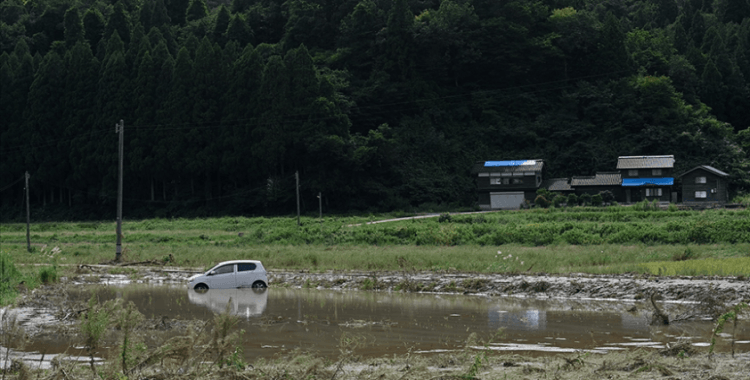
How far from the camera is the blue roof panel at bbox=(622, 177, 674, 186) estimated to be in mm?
59156

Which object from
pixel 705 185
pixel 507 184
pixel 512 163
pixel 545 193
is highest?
pixel 512 163

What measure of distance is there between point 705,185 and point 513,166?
15.9 meters

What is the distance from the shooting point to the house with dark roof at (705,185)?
5788 centimetres

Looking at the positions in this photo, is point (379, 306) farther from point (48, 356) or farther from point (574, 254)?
point (574, 254)

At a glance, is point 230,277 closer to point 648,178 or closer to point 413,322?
point 413,322

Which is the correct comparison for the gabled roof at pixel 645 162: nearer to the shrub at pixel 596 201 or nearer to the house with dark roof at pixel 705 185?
the house with dark roof at pixel 705 185

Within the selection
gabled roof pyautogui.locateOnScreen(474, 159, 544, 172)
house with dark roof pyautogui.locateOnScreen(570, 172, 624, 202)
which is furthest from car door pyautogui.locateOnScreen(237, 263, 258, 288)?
house with dark roof pyautogui.locateOnScreen(570, 172, 624, 202)

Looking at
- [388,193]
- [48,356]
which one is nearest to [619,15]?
[388,193]

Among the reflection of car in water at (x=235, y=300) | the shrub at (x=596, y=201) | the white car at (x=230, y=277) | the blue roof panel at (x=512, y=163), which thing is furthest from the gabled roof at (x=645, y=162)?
the reflection of car in water at (x=235, y=300)

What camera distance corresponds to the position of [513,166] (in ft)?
207

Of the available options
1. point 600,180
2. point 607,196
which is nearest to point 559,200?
point 607,196

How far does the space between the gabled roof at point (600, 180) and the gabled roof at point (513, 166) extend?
345cm

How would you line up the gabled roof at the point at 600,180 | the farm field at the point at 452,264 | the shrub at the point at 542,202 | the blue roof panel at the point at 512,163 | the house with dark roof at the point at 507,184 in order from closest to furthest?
the farm field at the point at 452,264
the shrub at the point at 542,202
the gabled roof at the point at 600,180
the house with dark roof at the point at 507,184
the blue roof panel at the point at 512,163

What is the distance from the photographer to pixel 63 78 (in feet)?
229
